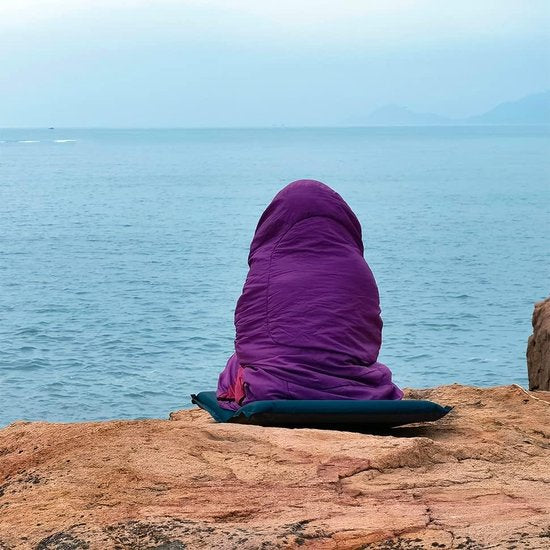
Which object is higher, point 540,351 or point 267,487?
point 267,487

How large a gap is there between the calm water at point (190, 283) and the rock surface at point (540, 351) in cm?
704

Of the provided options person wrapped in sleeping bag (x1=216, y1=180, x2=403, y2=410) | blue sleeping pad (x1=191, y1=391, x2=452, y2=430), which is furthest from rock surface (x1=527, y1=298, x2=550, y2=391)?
blue sleeping pad (x1=191, y1=391, x2=452, y2=430)

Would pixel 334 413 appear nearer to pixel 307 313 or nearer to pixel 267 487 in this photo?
pixel 307 313

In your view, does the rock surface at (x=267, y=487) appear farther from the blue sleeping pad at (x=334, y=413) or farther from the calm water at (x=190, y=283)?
the calm water at (x=190, y=283)

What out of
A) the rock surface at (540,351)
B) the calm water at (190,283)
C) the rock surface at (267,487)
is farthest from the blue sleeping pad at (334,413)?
the calm water at (190,283)

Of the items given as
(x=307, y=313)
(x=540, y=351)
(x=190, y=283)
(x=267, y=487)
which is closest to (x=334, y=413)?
(x=307, y=313)

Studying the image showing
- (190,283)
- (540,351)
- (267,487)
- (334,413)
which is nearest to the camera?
(267,487)

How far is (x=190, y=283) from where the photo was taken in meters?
27.1

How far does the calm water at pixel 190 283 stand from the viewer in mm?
17109

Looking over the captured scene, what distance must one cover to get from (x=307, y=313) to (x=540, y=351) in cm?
370

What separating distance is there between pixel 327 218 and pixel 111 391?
10.7 meters

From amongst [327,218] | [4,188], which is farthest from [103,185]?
[327,218]

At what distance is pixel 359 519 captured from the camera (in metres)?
3.79

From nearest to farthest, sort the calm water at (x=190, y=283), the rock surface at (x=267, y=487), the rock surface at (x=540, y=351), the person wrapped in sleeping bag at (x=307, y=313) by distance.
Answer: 1. the rock surface at (x=267, y=487)
2. the person wrapped in sleeping bag at (x=307, y=313)
3. the rock surface at (x=540, y=351)
4. the calm water at (x=190, y=283)
